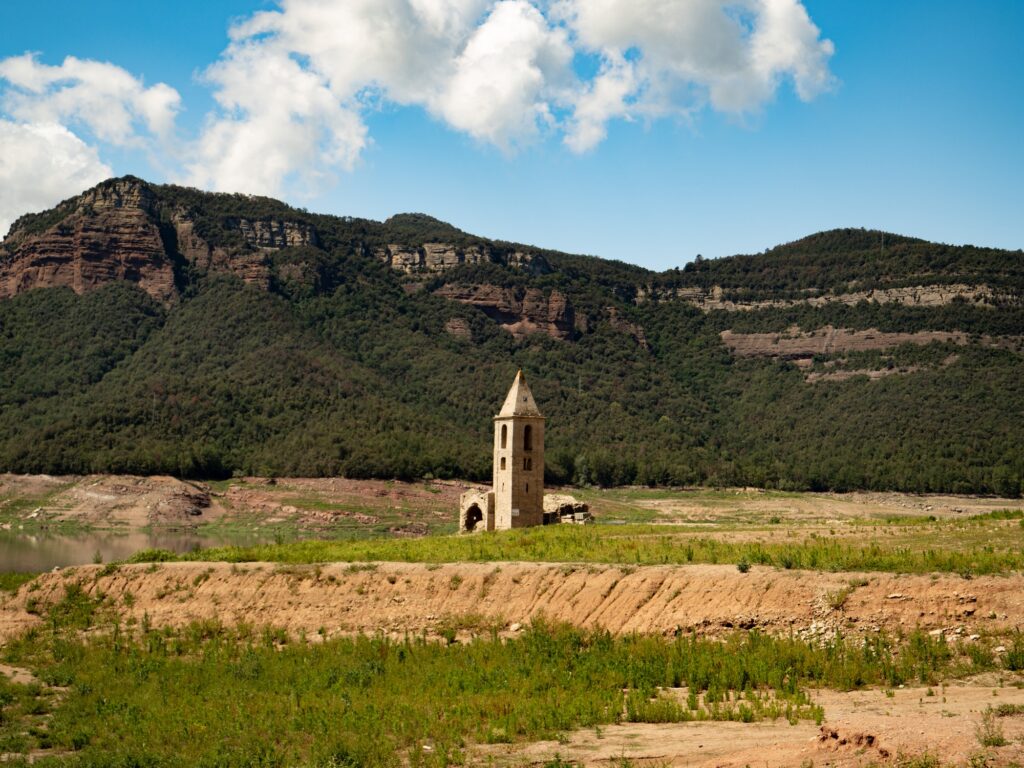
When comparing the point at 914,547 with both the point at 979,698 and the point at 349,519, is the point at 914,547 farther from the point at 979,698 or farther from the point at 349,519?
the point at 349,519

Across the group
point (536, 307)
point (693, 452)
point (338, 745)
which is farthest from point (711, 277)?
point (338, 745)

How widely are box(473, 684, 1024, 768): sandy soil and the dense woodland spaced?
3011 inches

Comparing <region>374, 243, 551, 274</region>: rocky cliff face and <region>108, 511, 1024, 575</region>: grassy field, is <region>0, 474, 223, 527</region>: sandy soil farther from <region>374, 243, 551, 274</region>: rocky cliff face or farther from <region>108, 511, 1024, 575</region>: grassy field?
<region>374, 243, 551, 274</region>: rocky cliff face

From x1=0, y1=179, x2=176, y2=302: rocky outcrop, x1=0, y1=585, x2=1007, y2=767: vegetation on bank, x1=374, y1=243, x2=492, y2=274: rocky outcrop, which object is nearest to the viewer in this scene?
x1=0, y1=585, x2=1007, y2=767: vegetation on bank

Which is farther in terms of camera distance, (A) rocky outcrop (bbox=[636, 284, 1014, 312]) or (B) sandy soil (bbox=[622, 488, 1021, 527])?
(A) rocky outcrop (bbox=[636, 284, 1014, 312])

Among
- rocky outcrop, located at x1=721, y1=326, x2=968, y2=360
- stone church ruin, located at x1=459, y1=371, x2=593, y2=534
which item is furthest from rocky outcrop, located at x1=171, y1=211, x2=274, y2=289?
stone church ruin, located at x1=459, y1=371, x2=593, y2=534

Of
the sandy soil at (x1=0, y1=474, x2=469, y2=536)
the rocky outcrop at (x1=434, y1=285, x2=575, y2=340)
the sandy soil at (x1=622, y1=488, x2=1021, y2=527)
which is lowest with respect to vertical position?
the sandy soil at (x1=622, y1=488, x2=1021, y2=527)

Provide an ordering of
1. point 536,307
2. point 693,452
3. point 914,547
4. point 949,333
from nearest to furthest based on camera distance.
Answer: point 914,547 < point 693,452 < point 949,333 < point 536,307

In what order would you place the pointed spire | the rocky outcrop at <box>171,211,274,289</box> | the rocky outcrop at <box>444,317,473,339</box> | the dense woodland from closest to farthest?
the pointed spire → the dense woodland → the rocky outcrop at <box>171,211,274,289</box> → the rocky outcrop at <box>444,317,473,339</box>

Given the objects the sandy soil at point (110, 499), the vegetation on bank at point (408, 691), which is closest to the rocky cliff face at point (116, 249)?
the sandy soil at point (110, 499)

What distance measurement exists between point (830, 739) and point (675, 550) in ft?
45.0

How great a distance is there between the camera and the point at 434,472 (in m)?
94.4

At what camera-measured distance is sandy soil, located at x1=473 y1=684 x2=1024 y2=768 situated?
13.0 metres

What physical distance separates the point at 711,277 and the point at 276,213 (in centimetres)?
7577
